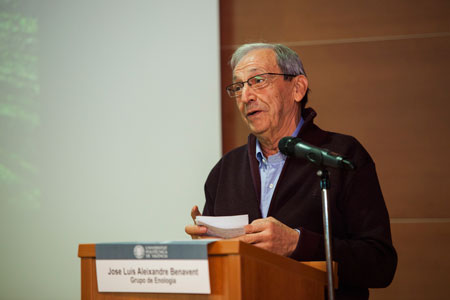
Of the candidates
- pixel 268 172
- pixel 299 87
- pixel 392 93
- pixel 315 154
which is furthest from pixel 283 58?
pixel 392 93

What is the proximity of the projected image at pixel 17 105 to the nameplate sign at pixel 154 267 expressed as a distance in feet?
7.05

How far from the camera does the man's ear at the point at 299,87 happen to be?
250 centimetres

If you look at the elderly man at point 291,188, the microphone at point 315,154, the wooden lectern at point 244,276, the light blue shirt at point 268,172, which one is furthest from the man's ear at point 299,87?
the wooden lectern at point 244,276

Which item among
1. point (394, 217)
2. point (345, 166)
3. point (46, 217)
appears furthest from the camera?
point (46, 217)

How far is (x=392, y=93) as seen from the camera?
10.6 feet

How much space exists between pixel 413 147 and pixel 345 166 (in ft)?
5.84

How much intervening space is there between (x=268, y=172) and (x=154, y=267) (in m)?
1.12

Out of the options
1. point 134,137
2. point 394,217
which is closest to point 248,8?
point 134,137

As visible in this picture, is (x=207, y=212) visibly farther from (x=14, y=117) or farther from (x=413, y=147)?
(x=14, y=117)

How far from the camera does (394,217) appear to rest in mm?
3168

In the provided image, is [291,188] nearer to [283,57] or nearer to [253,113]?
[253,113]

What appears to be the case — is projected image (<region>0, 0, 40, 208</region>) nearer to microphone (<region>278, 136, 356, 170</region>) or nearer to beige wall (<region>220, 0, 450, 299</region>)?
beige wall (<region>220, 0, 450, 299</region>)

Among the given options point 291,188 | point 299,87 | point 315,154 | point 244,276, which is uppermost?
point 299,87

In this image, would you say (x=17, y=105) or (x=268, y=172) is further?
(x=17, y=105)
